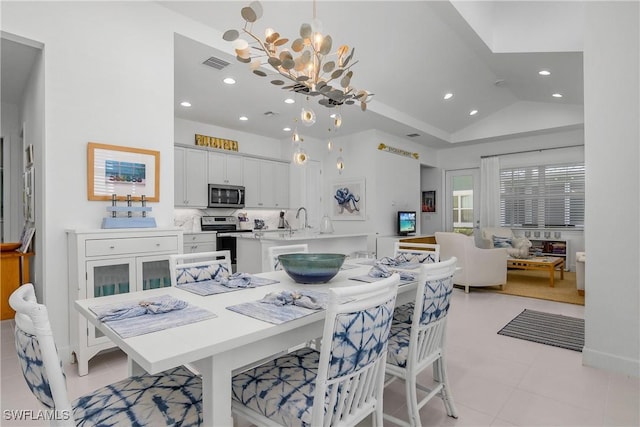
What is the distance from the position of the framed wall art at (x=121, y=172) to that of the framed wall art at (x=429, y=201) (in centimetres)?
726

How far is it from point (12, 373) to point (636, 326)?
4573mm

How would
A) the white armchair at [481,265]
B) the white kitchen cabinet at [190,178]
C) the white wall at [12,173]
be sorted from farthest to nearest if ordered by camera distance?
the white kitchen cabinet at [190,178]
the white armchair at [481,265]
the white wall at [12,173]

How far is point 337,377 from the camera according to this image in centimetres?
120

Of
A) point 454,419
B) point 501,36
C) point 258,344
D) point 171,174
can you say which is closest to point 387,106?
point 501,36

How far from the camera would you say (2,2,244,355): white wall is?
2584 mm

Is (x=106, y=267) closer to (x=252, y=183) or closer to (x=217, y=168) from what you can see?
(x=217, y=168)

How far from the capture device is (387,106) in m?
5.92

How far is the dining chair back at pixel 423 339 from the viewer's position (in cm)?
173

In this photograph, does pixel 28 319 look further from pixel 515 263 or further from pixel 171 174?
pixel 515 263

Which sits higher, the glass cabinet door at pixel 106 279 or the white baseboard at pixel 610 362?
the glass cabinet door at pixel 106 279

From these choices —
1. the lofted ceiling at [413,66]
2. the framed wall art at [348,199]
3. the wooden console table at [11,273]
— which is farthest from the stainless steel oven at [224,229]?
the wooden console table at [11,273]

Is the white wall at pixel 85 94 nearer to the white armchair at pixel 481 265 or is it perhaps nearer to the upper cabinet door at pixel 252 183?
the upper cabinet door at pixel 252 183

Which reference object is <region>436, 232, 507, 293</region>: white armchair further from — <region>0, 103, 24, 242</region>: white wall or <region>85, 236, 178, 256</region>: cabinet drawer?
<region>0, 103, 24, 242</region>: white wall

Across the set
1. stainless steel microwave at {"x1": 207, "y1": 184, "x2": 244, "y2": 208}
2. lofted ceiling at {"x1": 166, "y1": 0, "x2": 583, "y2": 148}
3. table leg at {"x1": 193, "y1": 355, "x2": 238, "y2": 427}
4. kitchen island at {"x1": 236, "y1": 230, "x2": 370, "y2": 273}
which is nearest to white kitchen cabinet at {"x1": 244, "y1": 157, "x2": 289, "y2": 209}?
stainless steel microwave at {"x1": 207, "y1": 184, "x2": 244, "y2": 208}
